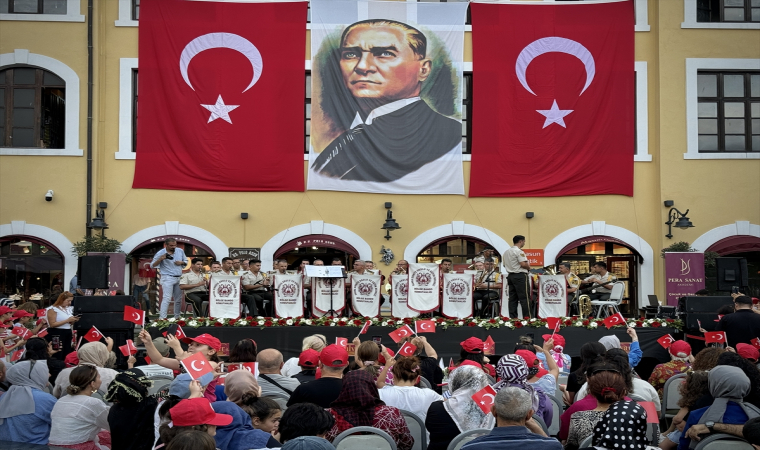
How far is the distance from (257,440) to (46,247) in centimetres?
1595

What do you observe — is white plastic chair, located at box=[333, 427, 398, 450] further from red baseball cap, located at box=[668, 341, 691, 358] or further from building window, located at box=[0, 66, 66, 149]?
building window, located at box=[0, 66, 66, 149]

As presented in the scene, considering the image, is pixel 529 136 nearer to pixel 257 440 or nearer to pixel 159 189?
pixel 159 189

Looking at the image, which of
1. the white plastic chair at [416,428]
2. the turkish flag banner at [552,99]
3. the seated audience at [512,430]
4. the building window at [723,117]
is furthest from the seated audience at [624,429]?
→ the building window at [723,117]

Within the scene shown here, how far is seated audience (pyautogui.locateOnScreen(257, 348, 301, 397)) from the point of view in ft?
23.3

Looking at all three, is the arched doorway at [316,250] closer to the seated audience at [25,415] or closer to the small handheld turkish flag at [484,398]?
the seated audience at [25,415]

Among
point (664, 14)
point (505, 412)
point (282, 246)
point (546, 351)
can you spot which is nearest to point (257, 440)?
point (505, 412)

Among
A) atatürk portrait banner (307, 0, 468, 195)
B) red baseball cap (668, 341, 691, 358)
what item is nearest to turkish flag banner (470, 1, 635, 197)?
atatürk portrait banner (307, 0, 468, 195)

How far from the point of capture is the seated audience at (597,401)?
540 centimetres

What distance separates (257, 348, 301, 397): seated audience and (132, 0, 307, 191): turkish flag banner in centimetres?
1271

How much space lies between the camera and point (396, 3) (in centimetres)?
1984

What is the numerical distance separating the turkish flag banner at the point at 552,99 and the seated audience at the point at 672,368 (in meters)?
10.9

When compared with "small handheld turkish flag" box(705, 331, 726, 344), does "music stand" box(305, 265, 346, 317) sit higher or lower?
higher

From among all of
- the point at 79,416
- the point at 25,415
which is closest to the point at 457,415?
the point at 79,416

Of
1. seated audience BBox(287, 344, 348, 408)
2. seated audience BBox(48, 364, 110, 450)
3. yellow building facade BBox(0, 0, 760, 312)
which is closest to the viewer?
seated audience BBox(48, 364, 110, 450)
